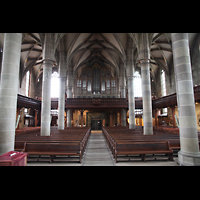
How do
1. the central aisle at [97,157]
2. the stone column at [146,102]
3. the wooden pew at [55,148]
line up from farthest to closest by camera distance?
the stone column at [146,102], the wooden pew at [55,148], the central aisle at [97,157]

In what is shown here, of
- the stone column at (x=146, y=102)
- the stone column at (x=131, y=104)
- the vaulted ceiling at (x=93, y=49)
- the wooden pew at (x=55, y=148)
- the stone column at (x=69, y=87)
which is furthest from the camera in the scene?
the stone column at (x=69, y=87)

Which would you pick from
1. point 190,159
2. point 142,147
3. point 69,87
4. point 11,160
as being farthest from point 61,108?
point 190,159

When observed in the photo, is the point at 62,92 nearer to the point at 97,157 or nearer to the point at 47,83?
the point at 47,83

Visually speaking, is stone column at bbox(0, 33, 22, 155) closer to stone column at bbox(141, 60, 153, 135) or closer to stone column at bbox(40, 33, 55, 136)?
stone column at bbox(40, 33, 55, 136)

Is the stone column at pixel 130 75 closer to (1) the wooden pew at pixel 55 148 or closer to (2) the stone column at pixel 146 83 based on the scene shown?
(2) the stone column at pixel 146 83

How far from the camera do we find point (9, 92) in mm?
5520

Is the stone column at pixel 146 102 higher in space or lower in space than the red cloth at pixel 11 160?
higher

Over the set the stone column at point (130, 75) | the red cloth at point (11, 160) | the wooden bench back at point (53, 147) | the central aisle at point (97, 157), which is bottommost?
the central aisle at point (97, 157)

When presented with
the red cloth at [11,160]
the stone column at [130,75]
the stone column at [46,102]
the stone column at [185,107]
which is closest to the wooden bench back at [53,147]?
the red cloth at [11,160]

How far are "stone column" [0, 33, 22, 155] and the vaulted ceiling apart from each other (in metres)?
8.21

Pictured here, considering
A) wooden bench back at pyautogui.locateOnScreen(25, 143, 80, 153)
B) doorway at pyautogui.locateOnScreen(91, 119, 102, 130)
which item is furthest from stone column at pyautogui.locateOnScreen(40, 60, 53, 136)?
doorway at pyautogui.locateOnScreen(91, 119, 102, 130)

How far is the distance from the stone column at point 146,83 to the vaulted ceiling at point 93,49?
2987 millimetres

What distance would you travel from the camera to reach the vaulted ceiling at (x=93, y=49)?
18484 mm

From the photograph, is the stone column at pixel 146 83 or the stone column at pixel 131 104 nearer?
the stone column at pixel 146 83
